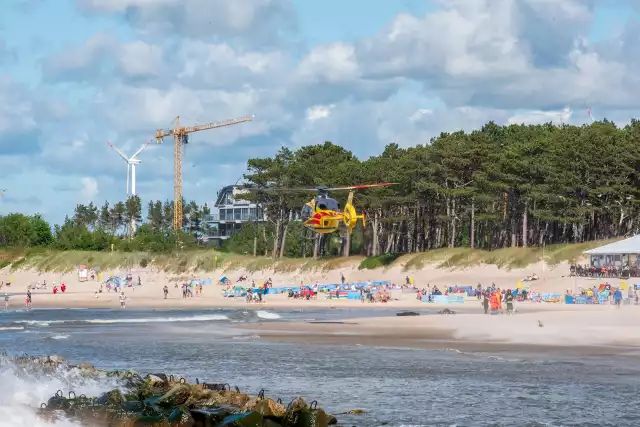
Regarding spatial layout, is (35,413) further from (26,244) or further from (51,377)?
(26,244)

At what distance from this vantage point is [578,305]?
6762 centimetres

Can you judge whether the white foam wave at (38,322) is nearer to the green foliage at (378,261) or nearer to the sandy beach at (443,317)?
the sandy beach at (443,317)

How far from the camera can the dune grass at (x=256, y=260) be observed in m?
92.6

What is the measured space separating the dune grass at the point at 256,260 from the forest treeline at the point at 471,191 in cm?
363

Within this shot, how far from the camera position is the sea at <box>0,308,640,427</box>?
24.7 metres

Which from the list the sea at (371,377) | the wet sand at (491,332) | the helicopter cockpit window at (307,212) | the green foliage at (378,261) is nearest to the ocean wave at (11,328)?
the sea at (371,377)

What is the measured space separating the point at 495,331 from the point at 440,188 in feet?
194

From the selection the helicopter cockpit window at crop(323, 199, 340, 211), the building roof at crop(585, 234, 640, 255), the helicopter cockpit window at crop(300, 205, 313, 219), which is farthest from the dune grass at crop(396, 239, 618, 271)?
the helicopter cockpit window at crop(300, 205, 313, 219)

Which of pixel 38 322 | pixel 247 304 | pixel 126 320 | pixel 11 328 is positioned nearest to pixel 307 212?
pixel 247 304

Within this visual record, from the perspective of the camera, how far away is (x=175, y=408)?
70.3 feet

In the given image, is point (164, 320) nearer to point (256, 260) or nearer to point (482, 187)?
point (482, 187)

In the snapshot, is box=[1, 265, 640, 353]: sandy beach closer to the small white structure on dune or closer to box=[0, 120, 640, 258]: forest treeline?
the small white structure on dune

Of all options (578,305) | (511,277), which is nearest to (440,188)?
(511,277)

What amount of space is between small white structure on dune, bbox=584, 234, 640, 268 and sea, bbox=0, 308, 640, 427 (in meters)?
36.7
